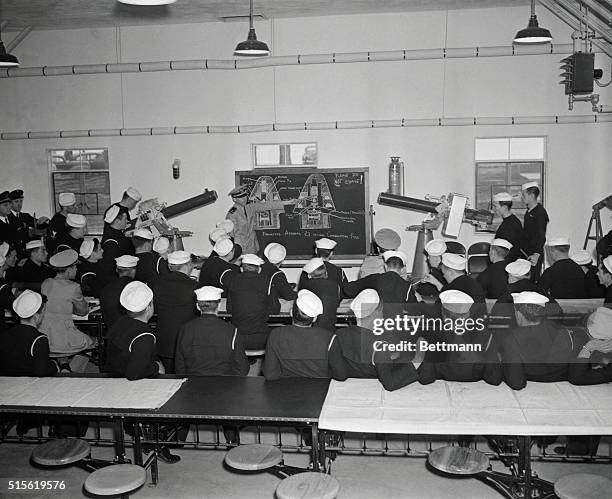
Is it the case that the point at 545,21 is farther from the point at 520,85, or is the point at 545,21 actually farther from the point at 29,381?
the point at 29,381

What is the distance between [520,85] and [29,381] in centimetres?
662

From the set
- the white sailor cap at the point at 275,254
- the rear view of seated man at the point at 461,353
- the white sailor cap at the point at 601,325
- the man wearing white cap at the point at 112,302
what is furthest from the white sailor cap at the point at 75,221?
the white sailor cap at the point at 601,325

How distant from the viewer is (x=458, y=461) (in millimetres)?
3668

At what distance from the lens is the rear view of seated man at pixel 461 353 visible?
4.17 meters

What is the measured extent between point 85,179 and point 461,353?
6.82 metres

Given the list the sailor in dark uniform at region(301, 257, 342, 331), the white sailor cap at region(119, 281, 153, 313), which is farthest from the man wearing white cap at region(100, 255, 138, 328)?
the sailor in dark uniform at region(301, 257, 342, 331)

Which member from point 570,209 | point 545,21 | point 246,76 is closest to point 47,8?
point 246,76

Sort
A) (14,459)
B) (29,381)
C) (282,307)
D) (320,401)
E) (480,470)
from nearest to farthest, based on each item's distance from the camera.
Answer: (480,470) < (320,401) < (29,381) < (14,459) < (282,307)

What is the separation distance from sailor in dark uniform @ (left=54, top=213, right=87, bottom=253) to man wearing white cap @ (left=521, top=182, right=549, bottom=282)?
5213 mm

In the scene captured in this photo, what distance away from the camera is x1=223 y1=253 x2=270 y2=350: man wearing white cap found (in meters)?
5.74

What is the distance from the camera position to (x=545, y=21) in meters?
8.25

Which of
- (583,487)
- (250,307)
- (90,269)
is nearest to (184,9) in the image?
(90,269)

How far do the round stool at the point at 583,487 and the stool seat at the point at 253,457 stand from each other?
1487 millimetres

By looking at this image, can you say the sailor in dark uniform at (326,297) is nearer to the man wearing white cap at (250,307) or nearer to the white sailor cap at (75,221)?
the man wearing white cap at (250,307)
